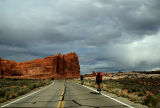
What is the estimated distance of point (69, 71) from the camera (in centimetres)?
12712

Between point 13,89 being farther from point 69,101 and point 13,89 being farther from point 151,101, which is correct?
point 151,101

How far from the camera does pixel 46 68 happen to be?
130250 millimetres

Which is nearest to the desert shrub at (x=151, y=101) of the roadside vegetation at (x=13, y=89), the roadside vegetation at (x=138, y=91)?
the roadside vegetation at (x=138, y=91)

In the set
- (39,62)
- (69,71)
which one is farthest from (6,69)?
(69,71)

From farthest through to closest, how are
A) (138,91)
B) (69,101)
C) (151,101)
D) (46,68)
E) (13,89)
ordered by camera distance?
(46,68), (138,91), (13,89), (69,101), (151,101)

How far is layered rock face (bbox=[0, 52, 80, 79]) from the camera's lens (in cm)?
12700

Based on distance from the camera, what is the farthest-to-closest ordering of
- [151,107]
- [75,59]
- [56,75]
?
[75,59], [56,75], [151,107]

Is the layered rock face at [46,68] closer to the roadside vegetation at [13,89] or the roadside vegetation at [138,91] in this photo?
the roadside vegetation at [13,89]

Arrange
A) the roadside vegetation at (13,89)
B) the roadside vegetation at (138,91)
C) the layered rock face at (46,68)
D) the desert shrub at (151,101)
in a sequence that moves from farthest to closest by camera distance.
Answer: the layered rock face at (46,68) < the roadside vegetation at (13,89) < the roadside vegetation at (138,91) < the desert shrub at (151,101)

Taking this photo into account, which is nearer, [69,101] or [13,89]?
[69,101]

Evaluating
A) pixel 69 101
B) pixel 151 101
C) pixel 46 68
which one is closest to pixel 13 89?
pixel 69 101

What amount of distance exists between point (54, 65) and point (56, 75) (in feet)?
34.2

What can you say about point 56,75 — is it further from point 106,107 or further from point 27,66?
point 106,107

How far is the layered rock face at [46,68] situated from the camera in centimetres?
12700
